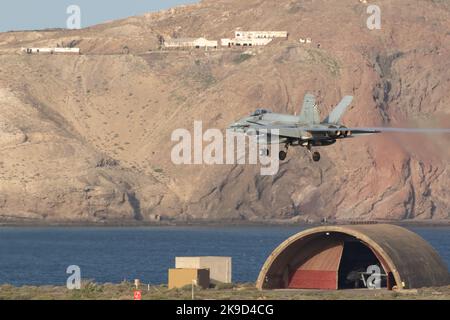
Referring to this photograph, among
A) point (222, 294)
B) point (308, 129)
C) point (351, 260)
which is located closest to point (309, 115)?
point (308, 129)

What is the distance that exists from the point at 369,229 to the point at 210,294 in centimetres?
1484

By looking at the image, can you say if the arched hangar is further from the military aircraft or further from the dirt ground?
the military aircraft

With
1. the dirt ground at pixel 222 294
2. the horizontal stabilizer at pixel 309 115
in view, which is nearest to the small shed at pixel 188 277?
the dirt ground at pixel 222 294

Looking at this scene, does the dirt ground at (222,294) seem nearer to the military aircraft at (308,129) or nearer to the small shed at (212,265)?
the small shed at (212,265)

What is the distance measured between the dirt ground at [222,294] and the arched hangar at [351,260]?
78.1 inches

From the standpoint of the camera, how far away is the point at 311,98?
9800cm

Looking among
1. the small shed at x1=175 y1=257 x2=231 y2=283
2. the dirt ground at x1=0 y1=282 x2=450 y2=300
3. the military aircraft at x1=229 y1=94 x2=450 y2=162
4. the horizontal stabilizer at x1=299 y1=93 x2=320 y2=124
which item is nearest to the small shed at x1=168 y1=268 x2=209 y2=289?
the dirt ground at x1=0 y1=282 x2=450 y2=300

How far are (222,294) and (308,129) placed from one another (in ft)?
40.4

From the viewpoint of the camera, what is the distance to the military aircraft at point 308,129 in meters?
92.2

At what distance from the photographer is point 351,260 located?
110 metres

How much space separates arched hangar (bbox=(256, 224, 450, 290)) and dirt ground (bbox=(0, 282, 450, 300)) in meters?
1.98

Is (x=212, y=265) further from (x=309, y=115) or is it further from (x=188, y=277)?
(x=309, y=115)
